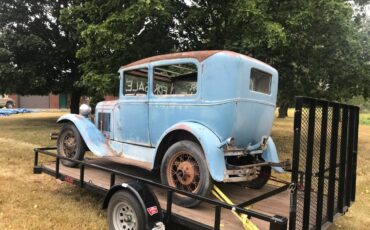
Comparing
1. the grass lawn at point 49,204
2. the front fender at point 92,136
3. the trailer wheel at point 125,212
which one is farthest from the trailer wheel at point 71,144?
the trailer wheel at point 125,212

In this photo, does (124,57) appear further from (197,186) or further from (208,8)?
(197,186)

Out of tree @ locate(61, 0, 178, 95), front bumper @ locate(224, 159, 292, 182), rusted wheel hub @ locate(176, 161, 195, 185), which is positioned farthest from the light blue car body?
tree @ locate(61, 0, 178, 95)

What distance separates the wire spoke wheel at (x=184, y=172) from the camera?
14.7 ft

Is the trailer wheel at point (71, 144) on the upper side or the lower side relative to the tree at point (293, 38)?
lower

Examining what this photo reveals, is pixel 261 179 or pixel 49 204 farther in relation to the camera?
pixel 49 204

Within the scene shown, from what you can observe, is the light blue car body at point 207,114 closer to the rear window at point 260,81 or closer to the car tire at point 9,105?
the rear window at point 260,81

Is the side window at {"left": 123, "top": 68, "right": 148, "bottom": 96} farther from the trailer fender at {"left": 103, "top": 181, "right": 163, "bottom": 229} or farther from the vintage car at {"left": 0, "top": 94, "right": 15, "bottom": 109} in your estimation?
the vintage car at {"left": 0, "top": 94, "right": 15, "bottom": 109}

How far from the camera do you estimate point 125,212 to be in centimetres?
432

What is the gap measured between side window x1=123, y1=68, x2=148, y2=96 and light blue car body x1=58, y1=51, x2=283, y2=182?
0.08 meters

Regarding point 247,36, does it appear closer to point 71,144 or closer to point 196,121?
point 71,144

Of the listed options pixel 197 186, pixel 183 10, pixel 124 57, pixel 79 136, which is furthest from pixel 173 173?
pixel 183 10

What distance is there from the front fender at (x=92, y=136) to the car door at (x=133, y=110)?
0.24m

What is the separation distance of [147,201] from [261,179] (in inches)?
81.8

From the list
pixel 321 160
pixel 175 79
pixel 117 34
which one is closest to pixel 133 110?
pixel 175 79
